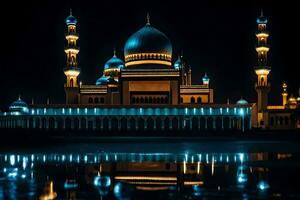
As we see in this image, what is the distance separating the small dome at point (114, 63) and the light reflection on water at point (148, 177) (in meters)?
A: 35.9

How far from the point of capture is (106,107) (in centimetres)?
4519

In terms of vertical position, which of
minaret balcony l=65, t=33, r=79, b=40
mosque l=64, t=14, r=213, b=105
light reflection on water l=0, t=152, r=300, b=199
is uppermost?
minaret balcony l=65, t=33, r=79, b=40

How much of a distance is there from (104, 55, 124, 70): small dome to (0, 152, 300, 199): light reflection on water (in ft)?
118

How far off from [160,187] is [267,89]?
122 feet

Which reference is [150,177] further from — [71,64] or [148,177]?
[71,64]

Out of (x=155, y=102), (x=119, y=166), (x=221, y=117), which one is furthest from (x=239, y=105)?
(x=119, y=166)

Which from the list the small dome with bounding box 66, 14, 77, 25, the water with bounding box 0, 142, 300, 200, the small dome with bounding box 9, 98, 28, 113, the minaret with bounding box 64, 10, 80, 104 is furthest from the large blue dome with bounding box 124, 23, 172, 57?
the water with bounding box 0, 142, 300, 200

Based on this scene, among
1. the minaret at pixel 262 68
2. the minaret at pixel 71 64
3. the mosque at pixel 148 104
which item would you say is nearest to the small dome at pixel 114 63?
the mosque at pixel 148 104

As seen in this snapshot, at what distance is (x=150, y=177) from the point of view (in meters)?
13.7

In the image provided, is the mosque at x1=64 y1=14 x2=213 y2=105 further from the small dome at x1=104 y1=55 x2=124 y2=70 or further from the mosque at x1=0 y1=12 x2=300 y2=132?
the small dome at x1=104 y1=55 x2=124 y2=70

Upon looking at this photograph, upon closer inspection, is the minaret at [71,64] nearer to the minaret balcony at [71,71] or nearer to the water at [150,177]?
the minaret balcony at [71,71]

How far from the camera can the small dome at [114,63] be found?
5506cm

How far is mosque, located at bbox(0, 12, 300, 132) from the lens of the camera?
45.0m

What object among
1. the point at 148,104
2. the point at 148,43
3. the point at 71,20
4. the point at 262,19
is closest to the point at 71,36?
the point at 71,20
